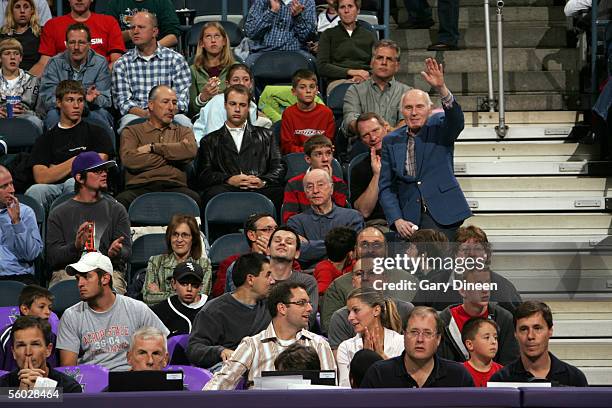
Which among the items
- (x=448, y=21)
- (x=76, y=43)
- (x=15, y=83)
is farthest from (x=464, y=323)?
(x=15, y=83)

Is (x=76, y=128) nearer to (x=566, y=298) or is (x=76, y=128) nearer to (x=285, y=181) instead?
A: (x=285, y=181)

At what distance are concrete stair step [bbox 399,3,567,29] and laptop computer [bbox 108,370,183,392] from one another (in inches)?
295

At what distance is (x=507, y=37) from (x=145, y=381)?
739 cm

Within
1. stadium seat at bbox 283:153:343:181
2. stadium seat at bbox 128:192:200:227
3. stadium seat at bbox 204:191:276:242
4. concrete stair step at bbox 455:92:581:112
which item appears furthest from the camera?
concrete stair step at bbox 455:92:581:112

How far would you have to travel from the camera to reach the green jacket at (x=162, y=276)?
360 inches

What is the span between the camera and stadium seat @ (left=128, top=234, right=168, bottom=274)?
9.77 m

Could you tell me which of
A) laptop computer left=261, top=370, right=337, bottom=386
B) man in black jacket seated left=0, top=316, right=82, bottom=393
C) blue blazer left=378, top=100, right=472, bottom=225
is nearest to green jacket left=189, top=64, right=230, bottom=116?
blue blazer left=378, top=100, right=472, bottom=225

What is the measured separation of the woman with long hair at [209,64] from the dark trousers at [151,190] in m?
1.27

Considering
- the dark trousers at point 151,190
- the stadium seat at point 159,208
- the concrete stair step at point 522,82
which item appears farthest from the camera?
the concrete stair step at point 522,82

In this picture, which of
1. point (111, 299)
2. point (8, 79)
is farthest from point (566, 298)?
point (8, 79)

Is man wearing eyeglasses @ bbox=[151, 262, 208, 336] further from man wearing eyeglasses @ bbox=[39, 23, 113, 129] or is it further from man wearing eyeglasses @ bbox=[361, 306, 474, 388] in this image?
man wearing eyeglasses @ bbox=[39, 23, 113, 129]

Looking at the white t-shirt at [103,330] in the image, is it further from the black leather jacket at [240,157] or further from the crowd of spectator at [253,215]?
the black leather jacket at [240,157]

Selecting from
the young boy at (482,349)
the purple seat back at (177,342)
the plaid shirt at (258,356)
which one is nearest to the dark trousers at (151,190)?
the purple seat back at (177,342)

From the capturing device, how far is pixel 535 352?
23.5 feet
